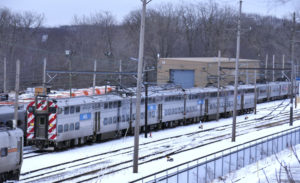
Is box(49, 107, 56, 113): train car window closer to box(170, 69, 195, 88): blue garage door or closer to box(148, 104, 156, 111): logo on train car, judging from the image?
box(148, 104, 156, 111): logo on train car

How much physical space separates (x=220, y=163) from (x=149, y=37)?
247ft

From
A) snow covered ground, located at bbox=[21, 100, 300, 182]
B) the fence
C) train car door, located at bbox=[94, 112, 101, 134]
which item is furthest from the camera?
train car door, located at bbox=[94, 112, 101, 134]

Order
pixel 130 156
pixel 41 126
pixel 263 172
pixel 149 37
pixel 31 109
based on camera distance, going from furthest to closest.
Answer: pixel 149 37 < pixel 31 109 < pixel 41 126 < pixel 130 156 < pixel 263 172

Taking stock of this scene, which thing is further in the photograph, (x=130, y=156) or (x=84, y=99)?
(x=84, y=99)

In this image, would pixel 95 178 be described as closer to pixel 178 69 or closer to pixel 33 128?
pixel 33 128

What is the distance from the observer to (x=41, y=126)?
93.0ft

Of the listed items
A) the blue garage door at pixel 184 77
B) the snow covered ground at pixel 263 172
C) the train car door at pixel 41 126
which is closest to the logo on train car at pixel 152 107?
the train car door at pixel 41 126

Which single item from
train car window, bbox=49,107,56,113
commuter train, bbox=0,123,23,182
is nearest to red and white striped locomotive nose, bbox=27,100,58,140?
train car window, bbox=49,107,56,113

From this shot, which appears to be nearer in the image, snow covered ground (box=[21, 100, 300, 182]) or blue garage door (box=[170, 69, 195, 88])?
snow covered ground (box=[21, 100, 300, 182])

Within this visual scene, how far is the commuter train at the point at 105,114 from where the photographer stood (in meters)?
28.4

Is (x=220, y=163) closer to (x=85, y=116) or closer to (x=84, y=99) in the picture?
(x=85, y=116)

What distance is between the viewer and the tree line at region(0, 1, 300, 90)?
251ft

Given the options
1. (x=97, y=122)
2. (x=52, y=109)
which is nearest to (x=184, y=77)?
(x=97, y=122)

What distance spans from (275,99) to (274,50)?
96.8 feet
